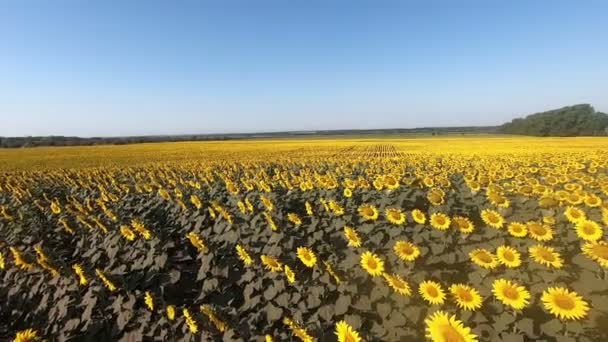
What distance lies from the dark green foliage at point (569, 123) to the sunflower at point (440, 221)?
105207 millimetres

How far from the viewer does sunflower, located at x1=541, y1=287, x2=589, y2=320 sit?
2834 millimetres

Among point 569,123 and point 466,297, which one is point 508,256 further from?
point 569,123

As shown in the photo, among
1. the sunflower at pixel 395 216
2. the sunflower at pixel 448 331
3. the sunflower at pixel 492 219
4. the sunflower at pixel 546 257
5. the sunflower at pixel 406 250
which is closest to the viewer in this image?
the sunflower at pixel 448 331

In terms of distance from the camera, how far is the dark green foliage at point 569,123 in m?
89.2

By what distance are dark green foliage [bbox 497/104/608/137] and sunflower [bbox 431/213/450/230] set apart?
105207 mm

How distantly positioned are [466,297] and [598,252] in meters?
1.25

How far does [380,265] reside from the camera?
11.6 ft

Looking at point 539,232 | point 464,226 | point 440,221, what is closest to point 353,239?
point 440,221

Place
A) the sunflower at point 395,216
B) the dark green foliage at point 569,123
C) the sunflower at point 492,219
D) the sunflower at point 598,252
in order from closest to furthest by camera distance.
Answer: the sunflower at point 598,252 < the sunflower at point 492,219 < the sunflower at point 395,216 < the dark green foliage at point 569,123

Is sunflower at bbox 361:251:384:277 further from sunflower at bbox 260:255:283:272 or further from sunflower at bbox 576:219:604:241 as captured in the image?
sunflower at bbox 576:219:604:241

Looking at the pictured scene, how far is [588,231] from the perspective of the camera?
373 centimetres

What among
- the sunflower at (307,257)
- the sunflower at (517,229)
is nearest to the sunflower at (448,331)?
the sunflower at (307,257)

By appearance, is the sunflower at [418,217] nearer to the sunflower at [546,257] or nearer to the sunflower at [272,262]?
the sunflower at [546,257]

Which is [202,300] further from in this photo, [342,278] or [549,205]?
[549,205]
